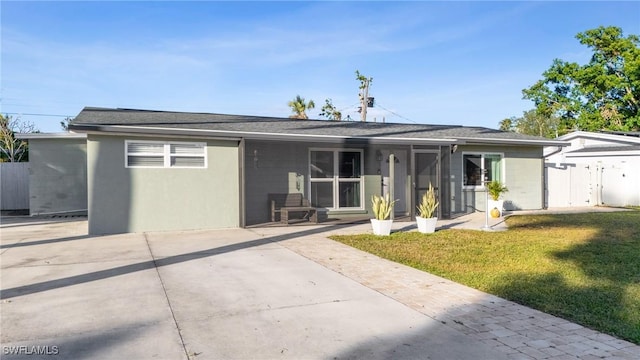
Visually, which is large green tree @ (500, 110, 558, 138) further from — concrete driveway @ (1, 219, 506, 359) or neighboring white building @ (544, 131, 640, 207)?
concrete driveway @ (1, 219, 506, 359)

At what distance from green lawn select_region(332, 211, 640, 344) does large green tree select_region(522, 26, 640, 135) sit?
22974mm

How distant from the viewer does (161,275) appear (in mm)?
6137

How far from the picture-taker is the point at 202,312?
14.9 ft

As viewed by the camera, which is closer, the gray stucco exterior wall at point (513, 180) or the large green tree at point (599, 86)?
the gray stucco exterior wall at point (513, 180)

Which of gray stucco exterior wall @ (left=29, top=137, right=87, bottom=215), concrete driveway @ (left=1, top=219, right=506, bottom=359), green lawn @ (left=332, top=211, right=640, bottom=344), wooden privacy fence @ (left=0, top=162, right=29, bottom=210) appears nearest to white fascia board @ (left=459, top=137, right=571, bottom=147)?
green lawn @ (left=332, top=211, right=640, bottom=344)

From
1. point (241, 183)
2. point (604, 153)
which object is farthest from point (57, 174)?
point (604, 153)

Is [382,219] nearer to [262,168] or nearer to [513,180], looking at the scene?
[262,168]

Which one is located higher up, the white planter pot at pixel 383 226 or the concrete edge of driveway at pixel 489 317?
the white planter pot at pixel 383 226

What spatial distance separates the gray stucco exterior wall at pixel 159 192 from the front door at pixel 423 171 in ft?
18.0

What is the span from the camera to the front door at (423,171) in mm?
13375

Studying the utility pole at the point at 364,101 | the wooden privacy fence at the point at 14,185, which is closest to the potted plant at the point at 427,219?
the wooden privacy fence at the point at 14,185

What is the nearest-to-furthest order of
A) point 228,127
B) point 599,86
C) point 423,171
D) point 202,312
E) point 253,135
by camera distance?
point 202,312 → point 253,135 → point 228,127 → point 423,171 → point 599,86

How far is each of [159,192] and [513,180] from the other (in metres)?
12.2

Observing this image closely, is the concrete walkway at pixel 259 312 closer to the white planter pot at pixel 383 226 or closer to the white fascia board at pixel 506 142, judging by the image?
the white planter pot at pixel 383 226
